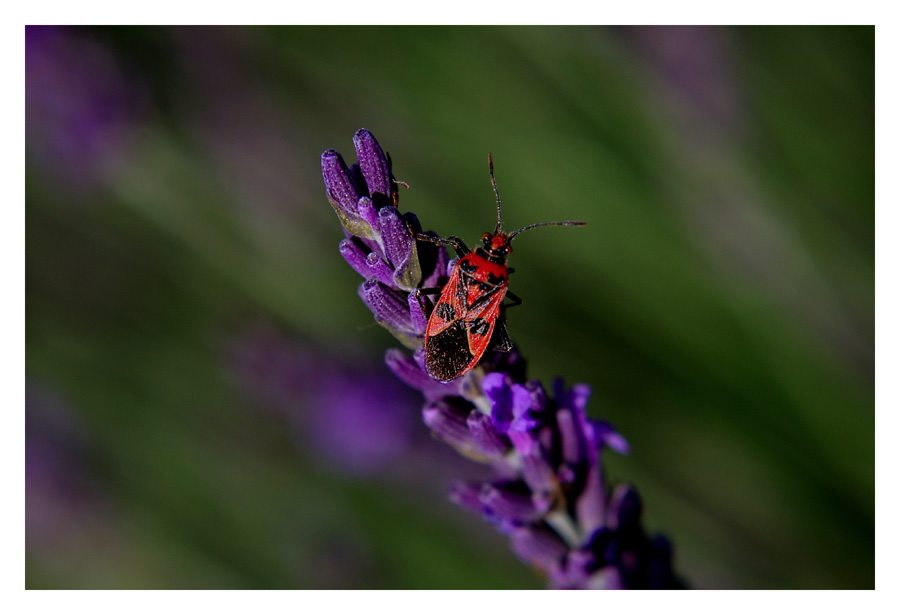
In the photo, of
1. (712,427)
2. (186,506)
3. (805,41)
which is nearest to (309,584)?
(186,506)

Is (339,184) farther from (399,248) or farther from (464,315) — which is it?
(464,315)

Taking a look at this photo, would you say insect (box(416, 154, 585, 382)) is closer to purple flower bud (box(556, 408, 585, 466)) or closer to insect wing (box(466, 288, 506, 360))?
insect wing (box(466, 288, 506, 360))

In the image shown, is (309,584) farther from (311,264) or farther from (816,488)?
(816,488)

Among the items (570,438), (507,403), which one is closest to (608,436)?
(570,438)

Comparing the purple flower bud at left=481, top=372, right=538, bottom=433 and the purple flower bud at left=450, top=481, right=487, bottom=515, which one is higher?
the purple flower bud at left=481, top=372, right=538, bottom=433

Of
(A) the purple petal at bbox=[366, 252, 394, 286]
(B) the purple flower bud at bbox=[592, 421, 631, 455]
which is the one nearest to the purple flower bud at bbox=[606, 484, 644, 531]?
(B) the purple flower bud at bbox=[592, 421, 631, 455]

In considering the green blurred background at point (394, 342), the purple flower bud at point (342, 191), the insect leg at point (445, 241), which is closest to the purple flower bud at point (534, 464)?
the insect leg at point (445, 241)

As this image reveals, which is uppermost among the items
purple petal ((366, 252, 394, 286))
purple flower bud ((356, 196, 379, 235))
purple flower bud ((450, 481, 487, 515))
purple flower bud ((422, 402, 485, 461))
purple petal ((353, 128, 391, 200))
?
purple petal ((353, 128, 391, 200))
